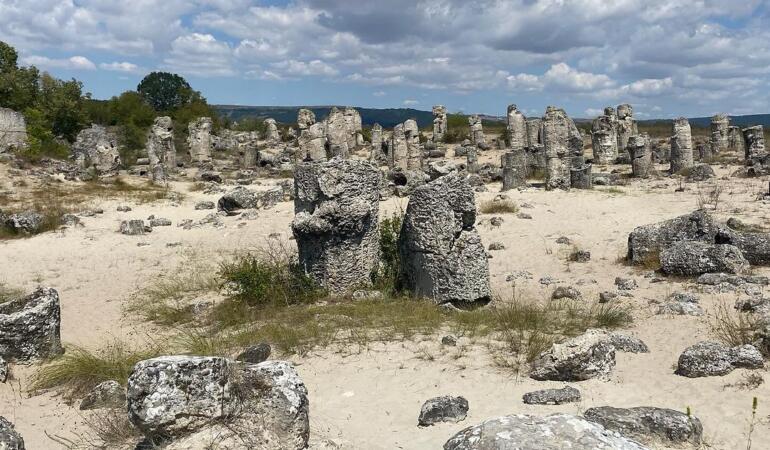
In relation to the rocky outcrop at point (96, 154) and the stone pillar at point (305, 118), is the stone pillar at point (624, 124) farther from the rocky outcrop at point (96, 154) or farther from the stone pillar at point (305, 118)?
the rocky outcrop at point (96, 154)

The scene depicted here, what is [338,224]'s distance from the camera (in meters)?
8.72

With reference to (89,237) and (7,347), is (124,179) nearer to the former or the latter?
(89,237)

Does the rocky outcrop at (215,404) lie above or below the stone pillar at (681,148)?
below

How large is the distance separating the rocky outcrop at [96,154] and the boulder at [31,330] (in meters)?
19.6

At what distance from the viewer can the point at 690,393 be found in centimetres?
514

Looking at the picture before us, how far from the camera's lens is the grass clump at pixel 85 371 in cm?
599

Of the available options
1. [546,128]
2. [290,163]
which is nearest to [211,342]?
[546,128]

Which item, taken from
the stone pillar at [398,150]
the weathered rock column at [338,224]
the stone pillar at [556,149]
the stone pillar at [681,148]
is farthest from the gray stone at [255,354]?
the stone pillar at [681,148]

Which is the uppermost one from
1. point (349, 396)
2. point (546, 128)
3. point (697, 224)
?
point (546, 128)

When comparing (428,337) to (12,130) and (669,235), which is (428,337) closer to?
(669,235)

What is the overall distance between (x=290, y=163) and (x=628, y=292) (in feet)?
72.3

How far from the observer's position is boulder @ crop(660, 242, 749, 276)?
911 cm

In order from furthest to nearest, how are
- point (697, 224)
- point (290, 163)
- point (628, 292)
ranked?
point (290, 163) < point (697, 224) < point (628, 292)

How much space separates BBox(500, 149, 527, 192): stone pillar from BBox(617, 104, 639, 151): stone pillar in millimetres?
11220
